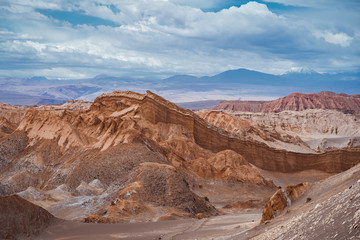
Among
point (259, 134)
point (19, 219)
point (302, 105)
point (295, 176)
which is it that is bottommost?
point (295, 176)

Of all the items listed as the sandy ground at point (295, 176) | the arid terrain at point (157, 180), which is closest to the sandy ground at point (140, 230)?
the arid terrain at point (157, 180)

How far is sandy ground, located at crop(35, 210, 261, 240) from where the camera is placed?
19.4 meters

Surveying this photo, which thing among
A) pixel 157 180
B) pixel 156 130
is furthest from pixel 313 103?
pixel 157 180

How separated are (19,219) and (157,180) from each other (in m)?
11.6

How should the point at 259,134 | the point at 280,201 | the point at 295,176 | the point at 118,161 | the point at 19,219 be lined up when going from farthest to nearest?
1. the point at 259,134
2. the point at 295,176
3. the point at 118,161
4. the point at 19,219
5. the point at 280,201

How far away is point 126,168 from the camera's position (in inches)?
1390

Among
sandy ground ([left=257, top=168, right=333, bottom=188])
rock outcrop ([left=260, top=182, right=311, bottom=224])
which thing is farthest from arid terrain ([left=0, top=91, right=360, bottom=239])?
sandy ground ([left=257, top=168, right=333, bottom=188])

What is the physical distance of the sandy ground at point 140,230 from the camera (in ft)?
63.5

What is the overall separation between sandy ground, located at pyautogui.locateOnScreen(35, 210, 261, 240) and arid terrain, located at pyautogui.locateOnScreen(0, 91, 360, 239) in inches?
2.1

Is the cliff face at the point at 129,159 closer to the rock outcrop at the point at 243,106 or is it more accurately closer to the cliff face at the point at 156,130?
the cliff face at the point at 156,130

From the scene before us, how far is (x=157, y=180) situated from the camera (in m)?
29.9

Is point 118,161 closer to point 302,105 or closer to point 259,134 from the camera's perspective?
→ point 259,134

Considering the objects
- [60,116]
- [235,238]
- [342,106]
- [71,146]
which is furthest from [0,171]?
[342,106]

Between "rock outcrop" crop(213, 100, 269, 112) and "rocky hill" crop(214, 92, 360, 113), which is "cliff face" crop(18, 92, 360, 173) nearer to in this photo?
"rocky hill" crop(214, 92, 360, 113)
